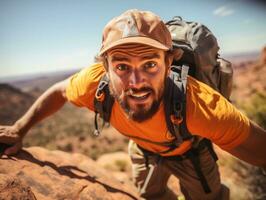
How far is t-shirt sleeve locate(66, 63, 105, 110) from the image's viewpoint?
2681 millimetres

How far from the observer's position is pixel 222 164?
604 centimetres

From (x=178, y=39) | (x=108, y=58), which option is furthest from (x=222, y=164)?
(x=108, y=58)

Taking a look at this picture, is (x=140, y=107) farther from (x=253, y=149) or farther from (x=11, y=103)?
(x=11, y=103)

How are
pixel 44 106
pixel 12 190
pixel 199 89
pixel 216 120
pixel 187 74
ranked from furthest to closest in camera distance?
pixel 44 106, pixel 187 74, pixel 199 89, pixel 216 120, pixel 12 190

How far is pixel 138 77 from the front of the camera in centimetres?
224

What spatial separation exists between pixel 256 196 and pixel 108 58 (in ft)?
11.3

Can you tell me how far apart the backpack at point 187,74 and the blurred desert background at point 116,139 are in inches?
63.7

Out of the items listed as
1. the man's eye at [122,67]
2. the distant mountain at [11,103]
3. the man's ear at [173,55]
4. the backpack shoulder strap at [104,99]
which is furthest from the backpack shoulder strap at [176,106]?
the distant mountain at [11,103]

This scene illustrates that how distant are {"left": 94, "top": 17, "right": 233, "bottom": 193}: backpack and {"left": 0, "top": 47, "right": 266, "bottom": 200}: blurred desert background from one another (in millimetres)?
1619

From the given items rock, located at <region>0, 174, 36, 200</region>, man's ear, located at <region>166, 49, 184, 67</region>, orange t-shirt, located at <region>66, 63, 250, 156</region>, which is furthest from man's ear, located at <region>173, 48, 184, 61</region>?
rock, located at <region>0, 174, 36, 200</region>

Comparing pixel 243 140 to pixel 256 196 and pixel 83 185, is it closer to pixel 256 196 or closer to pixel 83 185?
pixel 83 185

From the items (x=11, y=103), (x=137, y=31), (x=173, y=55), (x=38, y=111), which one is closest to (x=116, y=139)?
(x=38, y=111)

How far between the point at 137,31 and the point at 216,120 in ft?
3.07

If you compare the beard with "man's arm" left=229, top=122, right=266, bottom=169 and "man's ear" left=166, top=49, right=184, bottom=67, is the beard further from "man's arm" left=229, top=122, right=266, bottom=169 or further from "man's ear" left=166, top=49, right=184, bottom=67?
"man's arm" left=229, top=122, right=266, bottom=169
